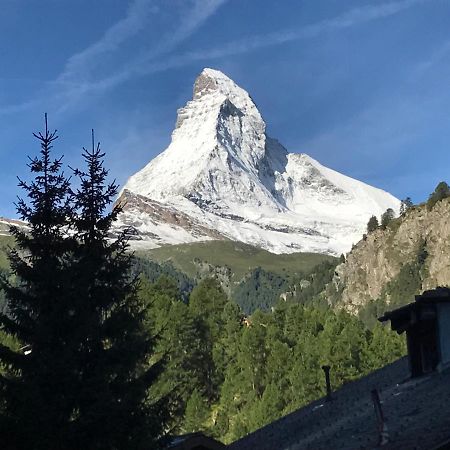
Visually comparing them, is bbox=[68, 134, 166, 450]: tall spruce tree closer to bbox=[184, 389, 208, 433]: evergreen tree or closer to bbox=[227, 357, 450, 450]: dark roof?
bbox=[227, 357, 450, 450]: dark roof

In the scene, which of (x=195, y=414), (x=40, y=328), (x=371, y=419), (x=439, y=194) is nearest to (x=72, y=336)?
(x=40, y=328)

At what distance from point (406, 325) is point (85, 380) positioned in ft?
22.6

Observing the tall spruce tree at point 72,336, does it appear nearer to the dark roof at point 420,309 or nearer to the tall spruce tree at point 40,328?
the tall spruce tree at point 40,328

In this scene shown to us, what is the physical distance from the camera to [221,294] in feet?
236

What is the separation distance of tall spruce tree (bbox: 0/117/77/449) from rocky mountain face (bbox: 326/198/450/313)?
132655mm

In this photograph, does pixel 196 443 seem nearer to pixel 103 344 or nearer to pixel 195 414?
pixel 103 344

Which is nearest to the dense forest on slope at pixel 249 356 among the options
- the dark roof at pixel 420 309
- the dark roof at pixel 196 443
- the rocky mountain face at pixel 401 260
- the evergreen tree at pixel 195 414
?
the evergreen tree at pixel 195 414

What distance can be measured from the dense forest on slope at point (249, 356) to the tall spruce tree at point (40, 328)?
28816mm

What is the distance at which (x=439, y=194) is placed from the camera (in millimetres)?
160125

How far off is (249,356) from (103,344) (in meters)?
40.3

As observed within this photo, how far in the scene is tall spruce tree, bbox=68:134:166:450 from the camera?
620 inches

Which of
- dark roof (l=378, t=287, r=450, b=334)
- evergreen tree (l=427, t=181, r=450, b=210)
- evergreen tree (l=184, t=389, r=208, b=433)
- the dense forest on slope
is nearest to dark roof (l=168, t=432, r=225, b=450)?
dark roof (l=378, t=287, r=450, b=334)

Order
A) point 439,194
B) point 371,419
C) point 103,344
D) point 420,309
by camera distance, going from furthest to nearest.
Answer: point 439,194 < point 103,344 < point 420,309 < point 371,419

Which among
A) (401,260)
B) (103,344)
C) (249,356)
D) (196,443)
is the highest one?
(401,260)
